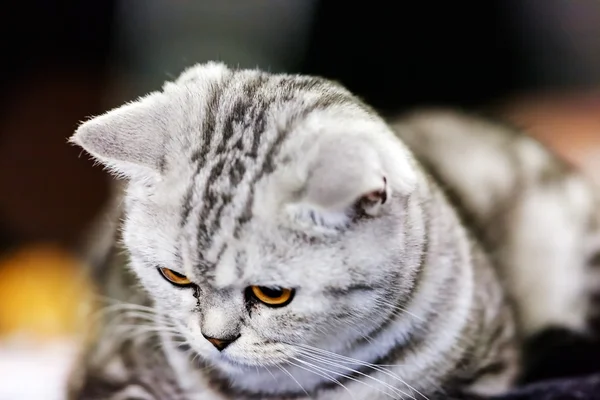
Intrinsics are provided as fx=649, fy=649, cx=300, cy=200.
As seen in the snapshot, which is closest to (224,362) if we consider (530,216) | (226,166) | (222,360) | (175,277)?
(222,360)

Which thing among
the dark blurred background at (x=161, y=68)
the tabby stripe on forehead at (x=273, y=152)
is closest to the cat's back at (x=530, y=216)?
the dark blurred background at (x=161, y=68)

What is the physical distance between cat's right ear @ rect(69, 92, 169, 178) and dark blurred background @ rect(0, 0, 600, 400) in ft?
0.32

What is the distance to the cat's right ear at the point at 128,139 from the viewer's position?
63 centimetres

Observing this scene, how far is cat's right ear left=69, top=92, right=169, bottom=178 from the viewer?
2.07 feet

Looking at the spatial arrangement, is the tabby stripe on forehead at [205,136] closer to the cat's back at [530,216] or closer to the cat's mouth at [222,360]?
the cat's mouth at [222,360]

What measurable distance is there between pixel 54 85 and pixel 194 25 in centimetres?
26

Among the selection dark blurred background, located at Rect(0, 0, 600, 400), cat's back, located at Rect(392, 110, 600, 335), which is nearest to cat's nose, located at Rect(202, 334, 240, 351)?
dark blurred background, located at Rect(0, 0, 600, 400)

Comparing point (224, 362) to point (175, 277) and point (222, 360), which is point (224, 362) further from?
point (175, 277)

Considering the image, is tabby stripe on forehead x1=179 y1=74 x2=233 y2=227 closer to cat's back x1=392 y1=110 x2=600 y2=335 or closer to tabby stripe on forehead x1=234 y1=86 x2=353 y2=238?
tabby stripe on forehead x1=234 y1=86 x2=353 y2=238

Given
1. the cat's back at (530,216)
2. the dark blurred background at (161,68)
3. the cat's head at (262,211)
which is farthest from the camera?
the cat's back at (530,216)

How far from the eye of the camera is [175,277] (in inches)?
25.7

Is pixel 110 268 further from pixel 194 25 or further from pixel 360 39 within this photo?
pixel 360 39

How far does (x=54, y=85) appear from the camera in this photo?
0.98 metres

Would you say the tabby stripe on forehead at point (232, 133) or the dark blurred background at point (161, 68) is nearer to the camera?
the tabby stripe on forehead at point (232, 133)
